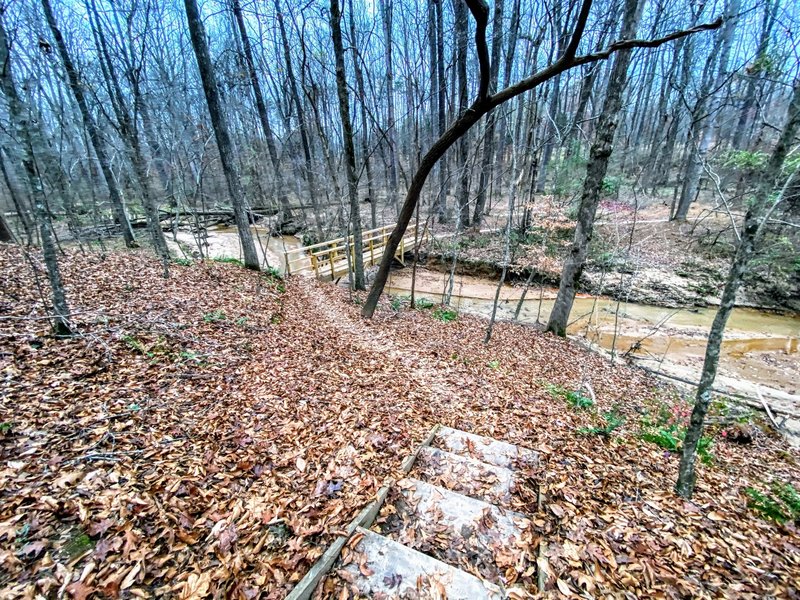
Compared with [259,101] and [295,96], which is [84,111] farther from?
→ [259,101]

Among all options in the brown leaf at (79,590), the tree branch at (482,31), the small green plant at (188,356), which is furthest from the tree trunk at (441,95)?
the brown leaf at (79,590)

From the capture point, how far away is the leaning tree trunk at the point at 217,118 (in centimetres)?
827

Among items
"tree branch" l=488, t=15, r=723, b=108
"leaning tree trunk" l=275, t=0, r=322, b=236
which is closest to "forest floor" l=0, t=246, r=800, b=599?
"tree branch" l=488, t=15, r=723, b=108

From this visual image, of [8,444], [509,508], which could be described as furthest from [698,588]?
[8,444]

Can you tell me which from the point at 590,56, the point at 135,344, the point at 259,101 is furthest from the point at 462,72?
the point at 135,344

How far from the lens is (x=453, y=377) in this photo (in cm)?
606

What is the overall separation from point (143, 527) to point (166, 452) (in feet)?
2.64

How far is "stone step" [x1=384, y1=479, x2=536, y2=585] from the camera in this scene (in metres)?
2.48

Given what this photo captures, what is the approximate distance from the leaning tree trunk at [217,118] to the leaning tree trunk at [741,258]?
1032 centimetres

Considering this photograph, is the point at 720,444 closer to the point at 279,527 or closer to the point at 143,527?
the point at 279,527

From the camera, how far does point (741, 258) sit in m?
2.73

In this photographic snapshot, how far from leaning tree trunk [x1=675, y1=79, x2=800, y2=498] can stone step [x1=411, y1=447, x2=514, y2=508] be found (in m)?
1.69

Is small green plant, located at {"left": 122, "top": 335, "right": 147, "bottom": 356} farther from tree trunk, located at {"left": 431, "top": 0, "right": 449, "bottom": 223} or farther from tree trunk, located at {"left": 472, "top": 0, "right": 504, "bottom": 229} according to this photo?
tree trunk, located at {"left": 472, "top": 0, "right": 504, "bottom": 229}

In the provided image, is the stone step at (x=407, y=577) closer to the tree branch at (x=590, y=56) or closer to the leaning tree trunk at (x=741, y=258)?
the leaning tree trunk at (x=741, y=258)
